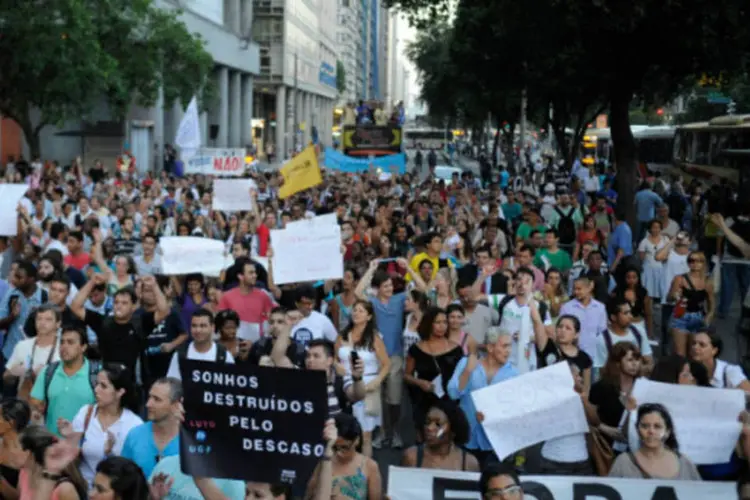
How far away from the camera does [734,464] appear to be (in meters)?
6.76

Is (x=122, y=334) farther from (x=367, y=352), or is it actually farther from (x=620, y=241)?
(x=620, y=241)

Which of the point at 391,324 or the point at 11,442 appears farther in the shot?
the point at 391,324

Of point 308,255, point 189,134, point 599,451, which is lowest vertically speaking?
point 599,451

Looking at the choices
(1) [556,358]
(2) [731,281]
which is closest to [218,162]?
(2) [731,281]

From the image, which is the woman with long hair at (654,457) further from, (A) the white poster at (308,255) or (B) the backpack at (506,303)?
(A) the white poster at (308,255)

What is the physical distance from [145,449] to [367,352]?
3104 mm

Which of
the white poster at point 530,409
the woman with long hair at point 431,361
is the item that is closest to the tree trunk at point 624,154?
the woman with long hair at point 431,361

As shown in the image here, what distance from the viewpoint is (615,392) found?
7410 mm

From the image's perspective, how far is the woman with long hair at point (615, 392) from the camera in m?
7.23

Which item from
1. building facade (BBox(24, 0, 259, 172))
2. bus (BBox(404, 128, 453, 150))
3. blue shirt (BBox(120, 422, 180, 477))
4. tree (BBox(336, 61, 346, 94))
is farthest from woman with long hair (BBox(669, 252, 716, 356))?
tree (BBox(336, 61, 346, 94))

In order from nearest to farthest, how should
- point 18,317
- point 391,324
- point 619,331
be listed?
point 619,331
point 18,317
point 391,324

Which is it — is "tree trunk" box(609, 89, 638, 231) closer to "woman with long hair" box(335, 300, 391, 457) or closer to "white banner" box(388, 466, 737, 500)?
"woman with long hair" box(335, 300, 391, 457)

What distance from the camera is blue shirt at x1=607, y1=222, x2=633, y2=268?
15.3 m

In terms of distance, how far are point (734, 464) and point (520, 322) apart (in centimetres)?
258
